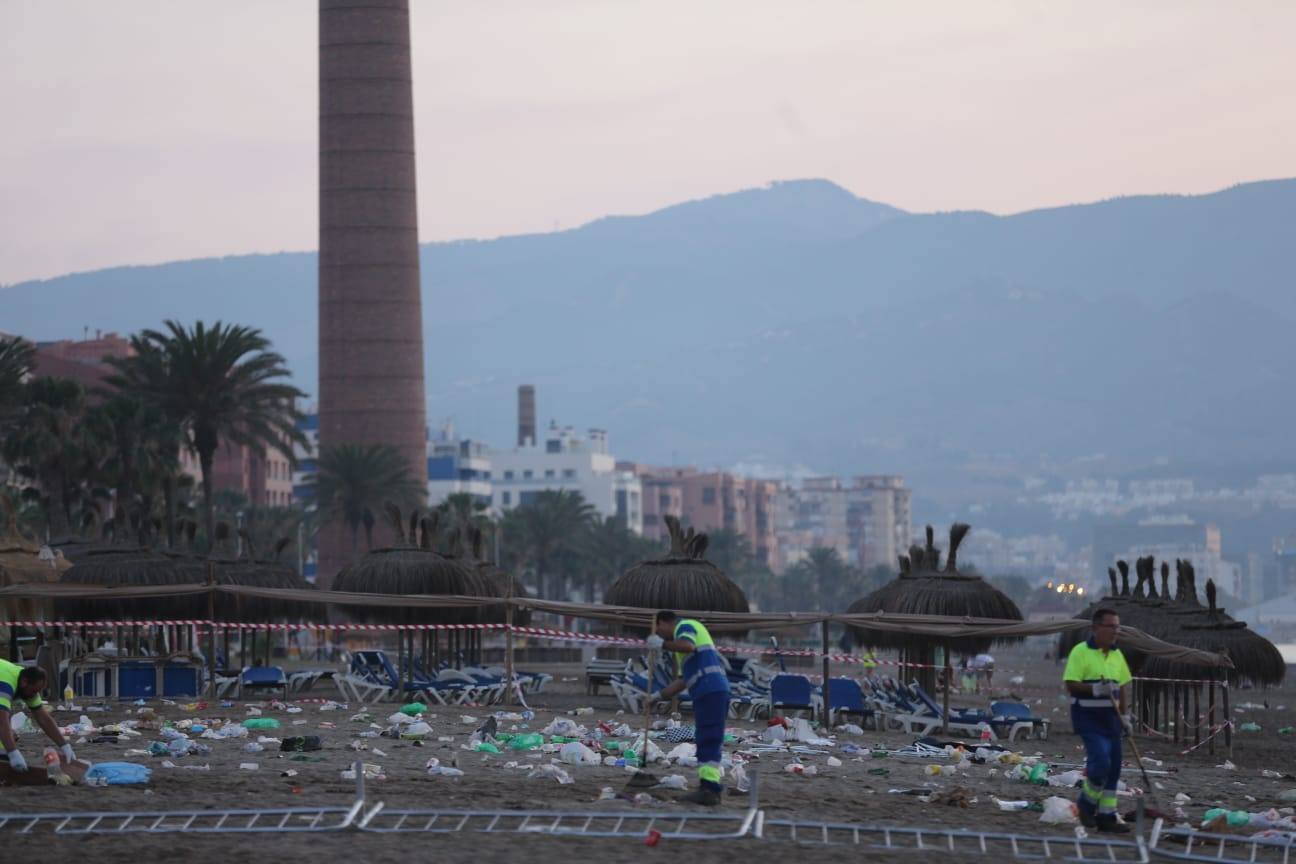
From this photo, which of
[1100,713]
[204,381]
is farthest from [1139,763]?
[204,381]

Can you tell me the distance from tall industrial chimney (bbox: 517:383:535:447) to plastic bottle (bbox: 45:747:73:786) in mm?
158046

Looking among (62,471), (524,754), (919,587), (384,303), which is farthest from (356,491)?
(524,754)

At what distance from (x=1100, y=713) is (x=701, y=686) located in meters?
2.86

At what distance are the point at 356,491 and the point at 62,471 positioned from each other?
25161 mm

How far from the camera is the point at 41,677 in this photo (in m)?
16.1

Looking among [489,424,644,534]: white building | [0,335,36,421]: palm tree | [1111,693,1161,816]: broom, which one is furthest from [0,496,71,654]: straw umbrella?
[489,424,644,534]: white building

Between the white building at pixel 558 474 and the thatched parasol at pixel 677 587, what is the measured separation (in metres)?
148

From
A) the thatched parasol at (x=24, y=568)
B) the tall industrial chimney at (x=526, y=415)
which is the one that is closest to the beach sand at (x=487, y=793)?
the thatched parasol at (x=24, y=568)

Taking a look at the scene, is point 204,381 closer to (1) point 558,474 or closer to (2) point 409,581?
(2) point 409,581

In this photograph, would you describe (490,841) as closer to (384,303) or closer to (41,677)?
(41,677)

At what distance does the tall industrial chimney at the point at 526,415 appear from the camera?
177 metres

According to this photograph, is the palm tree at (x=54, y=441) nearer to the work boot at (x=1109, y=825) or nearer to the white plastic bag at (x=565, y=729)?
the white plastic bag at (x=565, y=729)

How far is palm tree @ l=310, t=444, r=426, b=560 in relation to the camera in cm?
8188

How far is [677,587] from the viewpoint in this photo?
3089 centimetres
